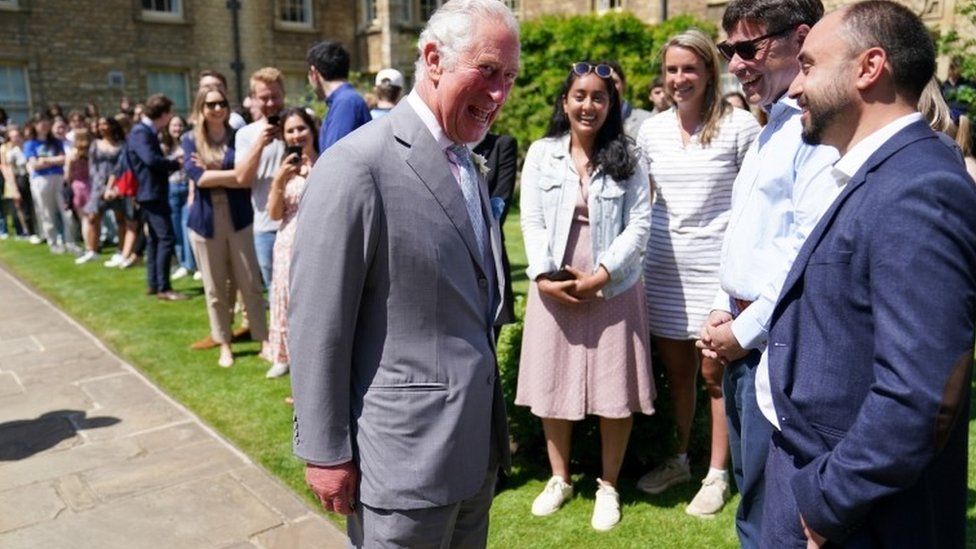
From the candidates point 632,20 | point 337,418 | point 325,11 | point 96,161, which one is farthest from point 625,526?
point 325,11

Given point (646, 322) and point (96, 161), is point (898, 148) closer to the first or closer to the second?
point (646, 322)

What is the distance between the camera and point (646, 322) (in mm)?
3656

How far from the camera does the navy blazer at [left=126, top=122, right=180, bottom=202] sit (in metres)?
8.24

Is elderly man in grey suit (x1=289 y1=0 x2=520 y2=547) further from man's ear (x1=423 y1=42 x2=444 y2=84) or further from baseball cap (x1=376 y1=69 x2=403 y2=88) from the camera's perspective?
baseball cap (x1=376 y1=69 x2=403 y2=88)

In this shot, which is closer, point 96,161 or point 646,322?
point 646,322

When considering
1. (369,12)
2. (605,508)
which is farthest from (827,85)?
(369,12)

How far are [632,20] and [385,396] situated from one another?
17.8 metres

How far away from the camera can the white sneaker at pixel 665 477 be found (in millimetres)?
3887

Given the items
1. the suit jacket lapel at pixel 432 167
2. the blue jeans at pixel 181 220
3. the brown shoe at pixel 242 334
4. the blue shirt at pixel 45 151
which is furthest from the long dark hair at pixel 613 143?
the blue shirt at pixel 45 151

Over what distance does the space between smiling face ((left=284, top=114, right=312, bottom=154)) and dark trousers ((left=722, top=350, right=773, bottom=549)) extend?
3469 mm

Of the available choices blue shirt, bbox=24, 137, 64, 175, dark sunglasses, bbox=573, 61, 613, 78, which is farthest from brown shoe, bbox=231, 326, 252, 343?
blue shirt, bbox=24, 137, 64, 175

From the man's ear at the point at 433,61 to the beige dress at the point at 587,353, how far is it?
1.56 metres

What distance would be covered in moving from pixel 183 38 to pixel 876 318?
78.2 feet

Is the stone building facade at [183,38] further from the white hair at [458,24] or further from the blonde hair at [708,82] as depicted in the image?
the white hair at [458,24]
